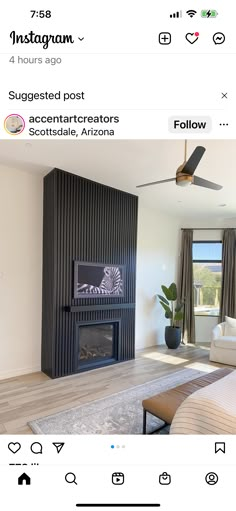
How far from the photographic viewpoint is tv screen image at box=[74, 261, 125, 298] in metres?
3.51

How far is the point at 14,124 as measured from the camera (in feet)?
1.60

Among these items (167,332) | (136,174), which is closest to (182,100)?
(136,174)

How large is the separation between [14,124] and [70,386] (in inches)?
122

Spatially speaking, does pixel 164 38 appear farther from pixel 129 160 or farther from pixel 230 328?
pixel 230 328

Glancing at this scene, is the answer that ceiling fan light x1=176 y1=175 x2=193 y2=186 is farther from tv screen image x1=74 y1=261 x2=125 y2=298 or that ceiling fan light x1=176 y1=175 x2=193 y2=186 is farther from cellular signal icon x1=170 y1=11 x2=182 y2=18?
tv screen image x1=74 y1=261 x2=125 y2=298

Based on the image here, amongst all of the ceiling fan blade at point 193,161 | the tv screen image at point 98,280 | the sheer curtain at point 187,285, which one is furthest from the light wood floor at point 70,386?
the ceiling fan blade at point 193,161

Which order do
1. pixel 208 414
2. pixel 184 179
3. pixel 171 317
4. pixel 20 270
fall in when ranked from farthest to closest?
pixel 171 317
pixel 20 270
pixel 184 179
pixel 208 414

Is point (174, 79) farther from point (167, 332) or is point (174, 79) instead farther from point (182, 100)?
point (167, 332)

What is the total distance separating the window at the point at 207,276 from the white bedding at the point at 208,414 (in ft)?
14.6
